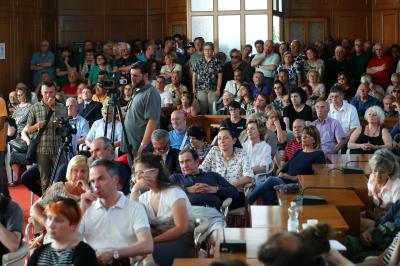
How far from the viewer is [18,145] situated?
1090 centimetres

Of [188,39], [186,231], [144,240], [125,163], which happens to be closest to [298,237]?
[144,240]

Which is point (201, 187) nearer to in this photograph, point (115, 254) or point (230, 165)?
point (230, 165)

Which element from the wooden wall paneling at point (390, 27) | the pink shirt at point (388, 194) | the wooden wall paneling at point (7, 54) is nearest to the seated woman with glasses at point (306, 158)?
the pink shirt at point (388, 194)

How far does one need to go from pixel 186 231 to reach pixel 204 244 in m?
0.86

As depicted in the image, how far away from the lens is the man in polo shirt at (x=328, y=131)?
31.1 ft

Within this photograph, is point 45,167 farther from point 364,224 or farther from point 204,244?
point 364,224

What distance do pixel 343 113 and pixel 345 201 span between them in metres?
4.11

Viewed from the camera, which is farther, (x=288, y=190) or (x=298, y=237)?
(x=288, y=190)

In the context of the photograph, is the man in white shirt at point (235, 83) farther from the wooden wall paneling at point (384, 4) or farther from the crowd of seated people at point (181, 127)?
the wooden wall paneling at point (384, 4)

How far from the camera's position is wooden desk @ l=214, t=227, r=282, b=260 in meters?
4.55

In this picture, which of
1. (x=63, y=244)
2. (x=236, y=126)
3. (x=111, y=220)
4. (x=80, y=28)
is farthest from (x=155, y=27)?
(x=63, y=244)

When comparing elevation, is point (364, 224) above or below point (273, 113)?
below

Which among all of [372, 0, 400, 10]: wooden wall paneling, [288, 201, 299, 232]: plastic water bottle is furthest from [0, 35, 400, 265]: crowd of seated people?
[372, 0, 400, 10]: wooden wall paneling

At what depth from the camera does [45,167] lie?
8.12 m
